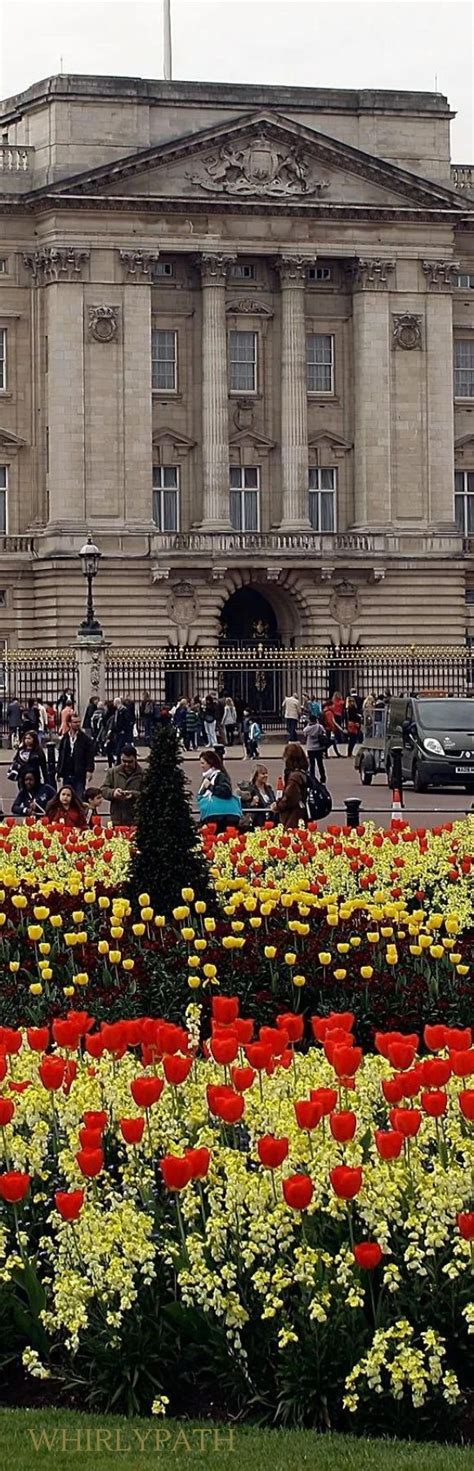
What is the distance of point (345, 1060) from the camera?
11328 mm

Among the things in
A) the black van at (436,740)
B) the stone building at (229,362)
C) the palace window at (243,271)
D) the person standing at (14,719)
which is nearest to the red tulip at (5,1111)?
the black van at (436,740)

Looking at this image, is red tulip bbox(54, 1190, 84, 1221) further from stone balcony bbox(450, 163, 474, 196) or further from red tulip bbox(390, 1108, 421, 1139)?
stone balcony bbox(450, 163, 474, 196)

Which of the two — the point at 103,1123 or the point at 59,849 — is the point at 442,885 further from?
the point at 103,1123

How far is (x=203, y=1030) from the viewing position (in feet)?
57.4

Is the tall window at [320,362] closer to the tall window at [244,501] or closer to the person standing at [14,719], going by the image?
the tall window at [244,501]

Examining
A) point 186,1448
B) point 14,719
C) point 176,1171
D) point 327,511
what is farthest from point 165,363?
point 186,1448

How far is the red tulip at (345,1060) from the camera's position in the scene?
11336 mm

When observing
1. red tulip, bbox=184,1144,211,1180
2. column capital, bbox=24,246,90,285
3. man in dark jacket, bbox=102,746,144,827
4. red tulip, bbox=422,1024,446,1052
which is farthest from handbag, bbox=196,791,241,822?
column capital, bbox=24,246,90,285

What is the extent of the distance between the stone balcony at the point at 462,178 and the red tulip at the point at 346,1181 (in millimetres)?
74673

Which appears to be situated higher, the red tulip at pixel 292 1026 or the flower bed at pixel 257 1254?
the red tulip at pixel 292 1026

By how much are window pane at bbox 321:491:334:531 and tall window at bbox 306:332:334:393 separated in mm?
3019

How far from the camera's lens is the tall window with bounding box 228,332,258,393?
259 feet

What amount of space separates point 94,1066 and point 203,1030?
4526 millimetres

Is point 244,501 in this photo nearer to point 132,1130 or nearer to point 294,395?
point 294,395
